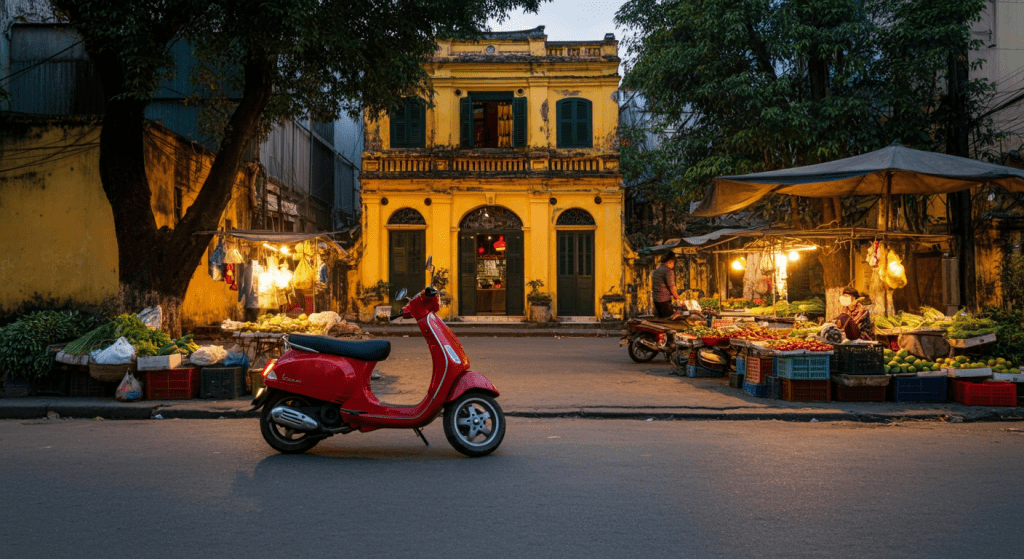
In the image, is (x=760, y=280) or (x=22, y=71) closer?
(x=22, y=71)

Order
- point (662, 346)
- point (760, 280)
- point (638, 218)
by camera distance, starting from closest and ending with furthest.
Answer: point (662, 346) → point (760, 280) → point (638, 218)

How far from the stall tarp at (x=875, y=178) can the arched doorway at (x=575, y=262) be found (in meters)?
13.0

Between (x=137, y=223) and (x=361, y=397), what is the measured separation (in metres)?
6.33

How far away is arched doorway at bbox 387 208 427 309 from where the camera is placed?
2433cm

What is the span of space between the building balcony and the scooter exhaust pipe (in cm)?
1852

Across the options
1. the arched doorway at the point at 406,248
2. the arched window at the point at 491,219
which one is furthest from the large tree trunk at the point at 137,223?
the arched window at the point at 491,219

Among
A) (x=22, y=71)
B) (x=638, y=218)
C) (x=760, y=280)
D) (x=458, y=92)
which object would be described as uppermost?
(x=458, y=92)

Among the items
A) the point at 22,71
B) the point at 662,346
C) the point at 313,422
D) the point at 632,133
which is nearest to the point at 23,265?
the point at 22,71

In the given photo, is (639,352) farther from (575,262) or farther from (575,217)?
(575,217)

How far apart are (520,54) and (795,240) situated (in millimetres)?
14969

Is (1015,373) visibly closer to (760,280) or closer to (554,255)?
(760,280)

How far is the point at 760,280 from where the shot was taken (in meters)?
18.0

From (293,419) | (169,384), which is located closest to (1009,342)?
(293,419)

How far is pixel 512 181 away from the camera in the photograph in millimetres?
24266
